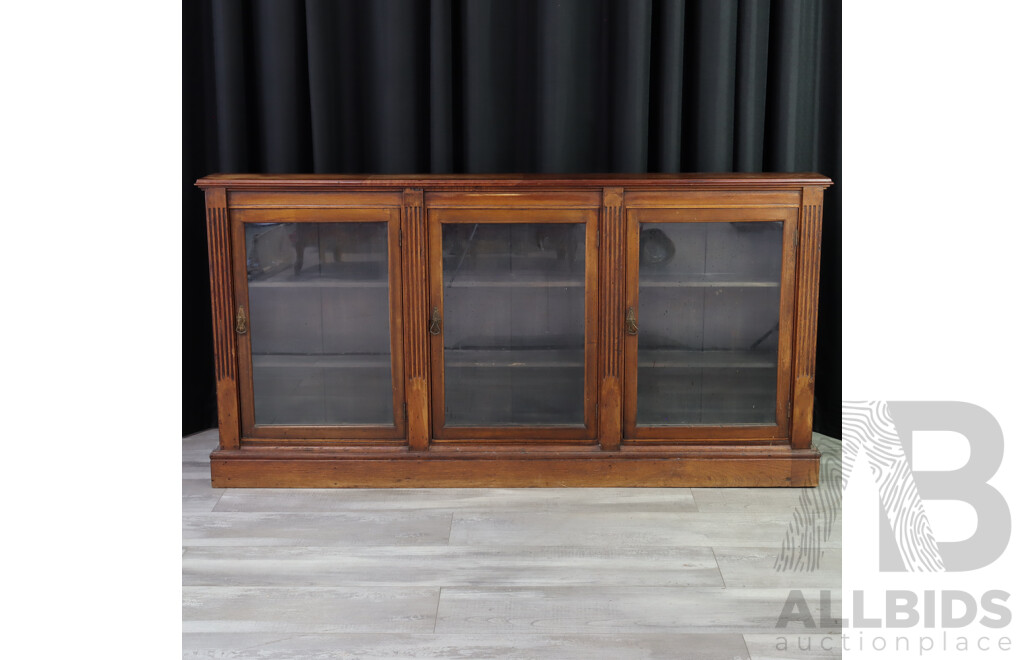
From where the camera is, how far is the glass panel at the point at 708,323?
101 inches

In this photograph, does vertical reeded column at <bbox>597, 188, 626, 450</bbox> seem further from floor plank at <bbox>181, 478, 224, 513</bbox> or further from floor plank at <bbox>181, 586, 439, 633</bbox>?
floor plank at <bbox>181, 478, 224, 513</bbox>

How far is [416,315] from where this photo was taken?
261 centimetres

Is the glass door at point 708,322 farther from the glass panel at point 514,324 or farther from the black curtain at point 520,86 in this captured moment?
the black curtain at point 520,86

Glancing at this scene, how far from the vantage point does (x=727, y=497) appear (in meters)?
2.60

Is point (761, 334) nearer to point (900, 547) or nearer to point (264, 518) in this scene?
point (264, 518)

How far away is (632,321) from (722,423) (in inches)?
16.4

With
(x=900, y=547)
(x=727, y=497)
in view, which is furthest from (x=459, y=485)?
(x=900, y=547)

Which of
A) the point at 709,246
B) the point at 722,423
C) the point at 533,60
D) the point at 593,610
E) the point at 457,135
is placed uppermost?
the point at 533,60

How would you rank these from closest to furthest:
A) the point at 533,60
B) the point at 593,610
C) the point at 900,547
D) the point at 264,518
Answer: the point at 900,547, the point at 593,610, the point at 264,518, the point at 533,60

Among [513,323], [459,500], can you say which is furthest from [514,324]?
[459,500]

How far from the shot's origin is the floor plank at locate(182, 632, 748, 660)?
1.83m

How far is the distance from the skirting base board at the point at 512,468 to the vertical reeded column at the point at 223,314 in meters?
0.10

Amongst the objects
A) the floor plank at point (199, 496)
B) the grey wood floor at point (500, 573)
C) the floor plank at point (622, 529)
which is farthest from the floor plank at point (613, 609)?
the floor plank at point (199, 496)

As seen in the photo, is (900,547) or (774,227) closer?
(900,547)
